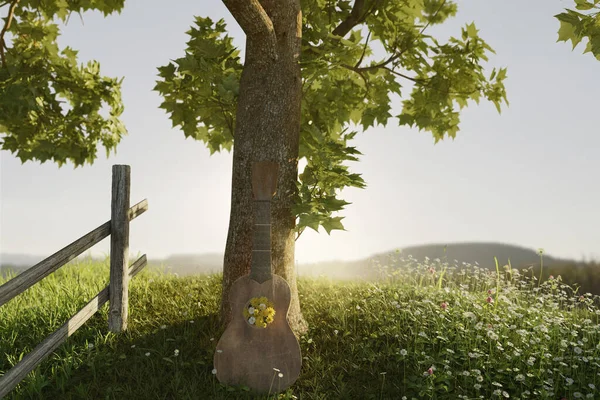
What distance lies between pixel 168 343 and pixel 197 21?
4074 millimetres

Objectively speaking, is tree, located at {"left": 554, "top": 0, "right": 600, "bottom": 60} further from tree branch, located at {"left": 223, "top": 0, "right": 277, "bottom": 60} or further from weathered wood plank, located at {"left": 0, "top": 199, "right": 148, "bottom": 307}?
weathered wood plank, located at {"left": 0, "top": 199, "right": 148, "bottom": 307}

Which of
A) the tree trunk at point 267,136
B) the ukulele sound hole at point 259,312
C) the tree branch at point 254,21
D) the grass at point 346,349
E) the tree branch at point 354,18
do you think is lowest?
the grass at point 346,349

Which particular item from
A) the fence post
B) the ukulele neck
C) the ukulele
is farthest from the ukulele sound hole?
the fence post

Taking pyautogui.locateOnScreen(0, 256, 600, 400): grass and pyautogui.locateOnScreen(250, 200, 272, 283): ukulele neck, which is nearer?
pyautogui.locateOnScreen(250, 200, 272, 283): ukulele neck

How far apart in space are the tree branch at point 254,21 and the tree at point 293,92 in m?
0.01

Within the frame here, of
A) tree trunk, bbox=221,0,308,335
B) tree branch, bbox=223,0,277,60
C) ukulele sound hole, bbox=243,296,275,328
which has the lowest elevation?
ukulele sound hole, bbox=243,296,275,328

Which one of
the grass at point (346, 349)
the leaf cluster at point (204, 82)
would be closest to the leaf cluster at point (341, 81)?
the leaf cluster at point (204, 82)

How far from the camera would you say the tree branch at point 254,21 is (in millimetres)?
5254

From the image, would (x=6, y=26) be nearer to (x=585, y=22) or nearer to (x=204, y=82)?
(x=204, y=82)

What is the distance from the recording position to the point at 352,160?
17.9ft

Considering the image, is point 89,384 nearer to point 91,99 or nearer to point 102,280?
point 102,280

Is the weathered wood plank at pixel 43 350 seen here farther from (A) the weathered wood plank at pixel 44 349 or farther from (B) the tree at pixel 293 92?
(B) the tree at pixel 293 92

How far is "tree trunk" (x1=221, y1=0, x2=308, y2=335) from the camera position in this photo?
218 inches

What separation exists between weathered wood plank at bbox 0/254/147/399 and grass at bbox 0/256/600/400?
0.30 m
